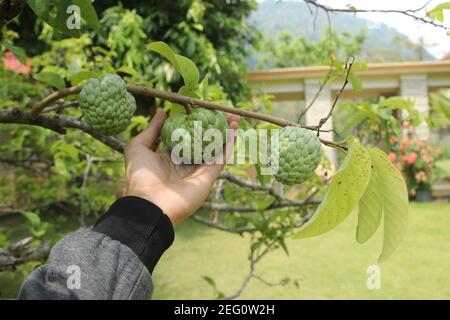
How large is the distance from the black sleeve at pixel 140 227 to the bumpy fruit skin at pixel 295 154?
246mm

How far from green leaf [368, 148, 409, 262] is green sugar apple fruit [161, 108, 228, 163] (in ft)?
1.02

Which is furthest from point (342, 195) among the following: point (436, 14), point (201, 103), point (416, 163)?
point (416, 163)

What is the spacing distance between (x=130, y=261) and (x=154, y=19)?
200 inches

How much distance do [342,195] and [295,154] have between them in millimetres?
183

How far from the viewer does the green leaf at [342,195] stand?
0.50 meters

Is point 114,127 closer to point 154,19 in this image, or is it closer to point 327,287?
point 327,287

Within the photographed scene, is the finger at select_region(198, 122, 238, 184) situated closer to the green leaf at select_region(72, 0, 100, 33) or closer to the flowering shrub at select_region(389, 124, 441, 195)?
the green leaf at select_region(72, 0, 100, 33)

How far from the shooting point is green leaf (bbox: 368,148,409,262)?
60 cm

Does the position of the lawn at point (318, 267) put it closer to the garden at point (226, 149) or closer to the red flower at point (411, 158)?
the garden at point (226, 149)

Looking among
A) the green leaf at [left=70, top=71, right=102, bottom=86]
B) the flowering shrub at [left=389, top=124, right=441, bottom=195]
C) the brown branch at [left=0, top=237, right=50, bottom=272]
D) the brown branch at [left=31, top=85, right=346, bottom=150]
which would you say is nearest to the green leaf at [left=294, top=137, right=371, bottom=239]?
the brown branch at [left=31, top=85, right=346, bottom=150]

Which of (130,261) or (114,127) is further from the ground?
(114,127)
